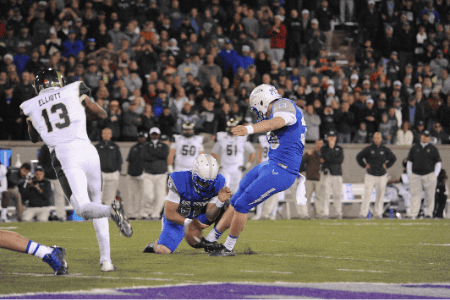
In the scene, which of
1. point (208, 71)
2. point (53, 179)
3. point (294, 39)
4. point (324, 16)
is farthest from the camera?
point (324, 16)

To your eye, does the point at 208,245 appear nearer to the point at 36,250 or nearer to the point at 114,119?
→ the point at 36,250

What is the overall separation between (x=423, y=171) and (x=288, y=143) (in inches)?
398

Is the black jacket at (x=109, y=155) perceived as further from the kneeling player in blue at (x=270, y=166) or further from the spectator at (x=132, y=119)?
the kneeling player in blue at (x=270, y=166)

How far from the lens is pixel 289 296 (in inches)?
181

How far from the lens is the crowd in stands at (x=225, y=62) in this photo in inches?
637

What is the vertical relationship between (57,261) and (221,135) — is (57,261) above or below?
above

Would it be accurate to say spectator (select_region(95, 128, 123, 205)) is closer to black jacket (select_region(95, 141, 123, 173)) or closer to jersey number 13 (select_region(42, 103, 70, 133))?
black jacket (select_region(95, 141, 123, 173))

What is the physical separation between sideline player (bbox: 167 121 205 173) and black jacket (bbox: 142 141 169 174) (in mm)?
486

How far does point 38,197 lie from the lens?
14.8 meters

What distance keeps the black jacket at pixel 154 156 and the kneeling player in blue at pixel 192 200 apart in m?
7.86

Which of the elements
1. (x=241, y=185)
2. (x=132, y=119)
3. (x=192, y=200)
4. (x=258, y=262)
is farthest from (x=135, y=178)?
(x=258, y=262)

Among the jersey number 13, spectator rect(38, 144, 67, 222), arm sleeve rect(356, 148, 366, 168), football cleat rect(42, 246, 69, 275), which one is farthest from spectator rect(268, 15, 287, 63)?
football cleat rect(42, 246, 69, 275)

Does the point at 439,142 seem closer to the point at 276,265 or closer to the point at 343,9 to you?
the point at 343,9

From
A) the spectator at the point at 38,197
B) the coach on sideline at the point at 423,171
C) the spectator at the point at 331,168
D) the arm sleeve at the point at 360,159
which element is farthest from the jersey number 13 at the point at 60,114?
the coach on sideline at the point at 423,171
